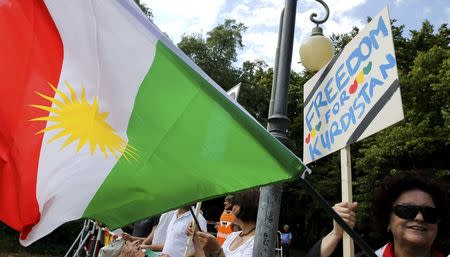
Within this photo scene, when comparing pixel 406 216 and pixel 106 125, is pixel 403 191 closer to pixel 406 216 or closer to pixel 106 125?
pixel 406 216

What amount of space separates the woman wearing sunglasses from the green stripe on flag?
0.55 m

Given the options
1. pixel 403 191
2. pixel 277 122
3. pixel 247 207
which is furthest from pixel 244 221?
pixel 403 191

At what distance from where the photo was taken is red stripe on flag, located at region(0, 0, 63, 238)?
7.25 ft

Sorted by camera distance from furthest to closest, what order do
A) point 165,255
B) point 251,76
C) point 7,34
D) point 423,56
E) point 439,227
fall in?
point 251,76 < point 423,56 < point 165,255 < point 7,34 < point 439,227

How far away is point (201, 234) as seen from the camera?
2830mm

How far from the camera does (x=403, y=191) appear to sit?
2.28 meters

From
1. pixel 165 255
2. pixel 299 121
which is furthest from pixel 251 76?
pixel 165 255

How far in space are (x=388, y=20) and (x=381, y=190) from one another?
34.0 inches

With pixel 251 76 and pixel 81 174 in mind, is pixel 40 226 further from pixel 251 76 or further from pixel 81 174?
pixel 251 76

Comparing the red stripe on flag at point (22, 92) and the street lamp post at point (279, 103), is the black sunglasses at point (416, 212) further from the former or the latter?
the red stripe on flag at point (22, 92)

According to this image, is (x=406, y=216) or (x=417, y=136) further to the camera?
(x=417, y=136)

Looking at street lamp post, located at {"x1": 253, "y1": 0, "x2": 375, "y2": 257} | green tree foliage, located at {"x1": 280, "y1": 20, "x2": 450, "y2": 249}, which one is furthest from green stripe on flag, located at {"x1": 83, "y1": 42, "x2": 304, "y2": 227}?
green tree foliage, located at {"x1": 280, "y1": 20, "x2": 450, "y2": 249}

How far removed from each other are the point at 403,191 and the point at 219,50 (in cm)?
2443

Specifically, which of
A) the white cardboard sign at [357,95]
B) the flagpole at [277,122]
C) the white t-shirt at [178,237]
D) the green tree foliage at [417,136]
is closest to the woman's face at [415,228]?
the white cardboard sign at [357,95]
